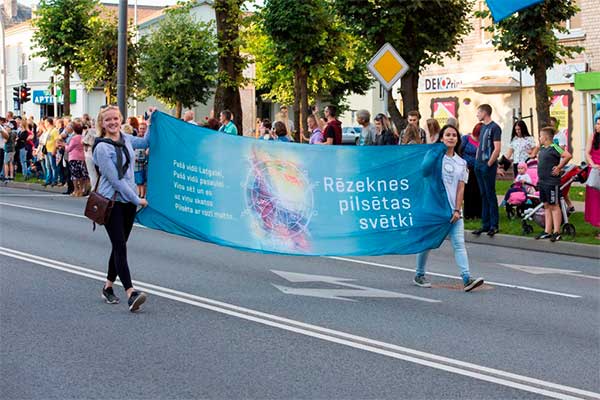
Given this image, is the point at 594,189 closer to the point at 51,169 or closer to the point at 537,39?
the point at 537,39

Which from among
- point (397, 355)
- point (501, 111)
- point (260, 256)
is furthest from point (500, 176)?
point (397, 355)

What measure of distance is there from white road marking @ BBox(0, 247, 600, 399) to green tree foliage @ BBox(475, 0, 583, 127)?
41.4 feet

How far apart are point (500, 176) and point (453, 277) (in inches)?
750

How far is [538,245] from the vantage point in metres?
16.1

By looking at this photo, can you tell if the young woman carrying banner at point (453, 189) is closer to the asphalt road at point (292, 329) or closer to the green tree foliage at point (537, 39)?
the asphalt road at point (292, 329)

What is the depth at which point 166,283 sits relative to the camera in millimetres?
11320

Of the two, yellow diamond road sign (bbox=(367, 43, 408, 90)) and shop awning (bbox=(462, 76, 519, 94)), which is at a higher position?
shop awning (bbox=(462, 76, 519, 94))

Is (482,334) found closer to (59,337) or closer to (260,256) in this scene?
(59,337)

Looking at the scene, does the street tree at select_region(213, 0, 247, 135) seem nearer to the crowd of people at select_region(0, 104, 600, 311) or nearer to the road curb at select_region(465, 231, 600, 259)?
the crowd of people at select_region(0, 104, 600, 311)

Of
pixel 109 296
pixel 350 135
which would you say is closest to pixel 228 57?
pixel 109 296

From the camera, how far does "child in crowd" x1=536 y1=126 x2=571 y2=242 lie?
16.3 meters

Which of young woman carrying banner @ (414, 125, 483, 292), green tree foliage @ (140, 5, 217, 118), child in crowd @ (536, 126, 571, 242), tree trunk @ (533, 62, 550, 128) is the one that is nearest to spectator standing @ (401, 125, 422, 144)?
child in crowd @ (536, 126, 571, 242)

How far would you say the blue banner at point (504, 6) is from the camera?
650 inches

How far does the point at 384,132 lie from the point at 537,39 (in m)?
6.13
